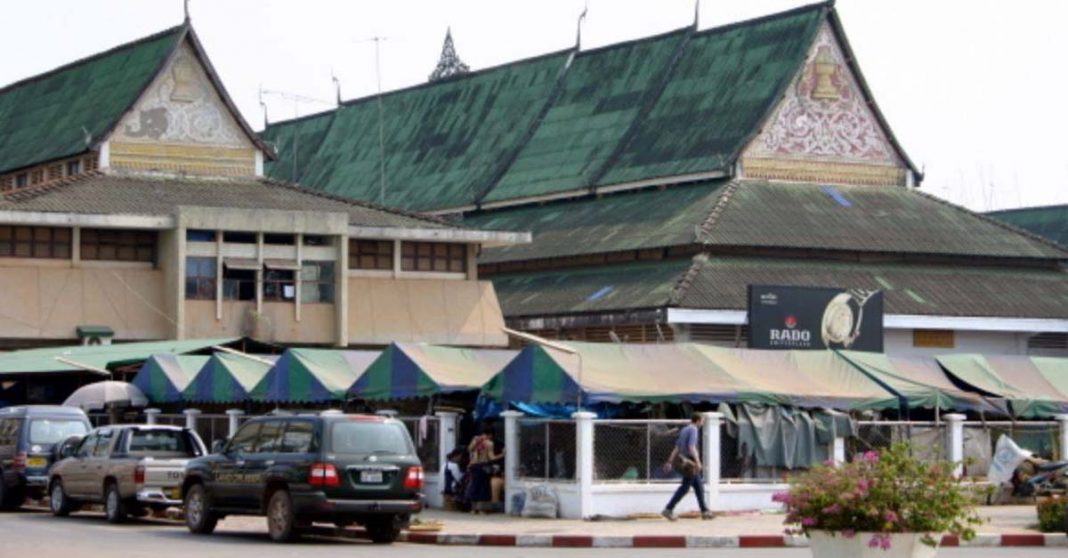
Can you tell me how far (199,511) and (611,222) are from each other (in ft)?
125

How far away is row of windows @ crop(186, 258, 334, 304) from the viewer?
5712cm

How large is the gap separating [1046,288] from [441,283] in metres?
18.8

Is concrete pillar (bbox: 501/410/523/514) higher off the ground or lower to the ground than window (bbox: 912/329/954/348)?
lower

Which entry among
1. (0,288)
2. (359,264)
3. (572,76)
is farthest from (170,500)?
(572,76)

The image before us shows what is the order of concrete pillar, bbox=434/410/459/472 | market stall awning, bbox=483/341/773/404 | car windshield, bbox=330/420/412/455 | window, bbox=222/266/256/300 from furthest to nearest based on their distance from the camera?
window, bbox=222/266/256/300 < concrete pillar, bbox=434/410/459/472 < market stall awning, bbox=483/341/773/404 < car windshield, bbox=330/420/412/455

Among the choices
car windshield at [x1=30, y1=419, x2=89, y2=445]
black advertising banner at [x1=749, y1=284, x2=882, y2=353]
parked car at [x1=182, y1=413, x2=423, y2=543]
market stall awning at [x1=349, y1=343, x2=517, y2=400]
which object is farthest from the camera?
black advertising banner at [x1=749, y1=284, x2=882, y2=353]

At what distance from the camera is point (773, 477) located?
35.8 m

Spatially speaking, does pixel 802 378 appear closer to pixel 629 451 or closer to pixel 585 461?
pixel 629 451

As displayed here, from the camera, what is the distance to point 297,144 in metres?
92.4

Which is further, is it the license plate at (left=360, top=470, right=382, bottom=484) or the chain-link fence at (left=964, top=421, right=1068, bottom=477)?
the chain-link fence at (left=964, top=421, right=1068, bottom=477)

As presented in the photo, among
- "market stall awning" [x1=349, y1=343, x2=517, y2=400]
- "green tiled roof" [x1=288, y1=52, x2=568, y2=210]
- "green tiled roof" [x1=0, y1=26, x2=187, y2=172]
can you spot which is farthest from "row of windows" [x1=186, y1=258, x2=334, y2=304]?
"market stall awning" [x1=349, y1=343, x2=517, y2=400]

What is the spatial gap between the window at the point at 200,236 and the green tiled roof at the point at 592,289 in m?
11.0

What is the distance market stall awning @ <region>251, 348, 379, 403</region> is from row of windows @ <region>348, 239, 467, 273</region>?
19291 mm

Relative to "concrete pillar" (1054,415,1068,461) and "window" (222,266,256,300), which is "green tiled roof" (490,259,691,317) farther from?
"concrete pillar" (1054,415,1068,461)
